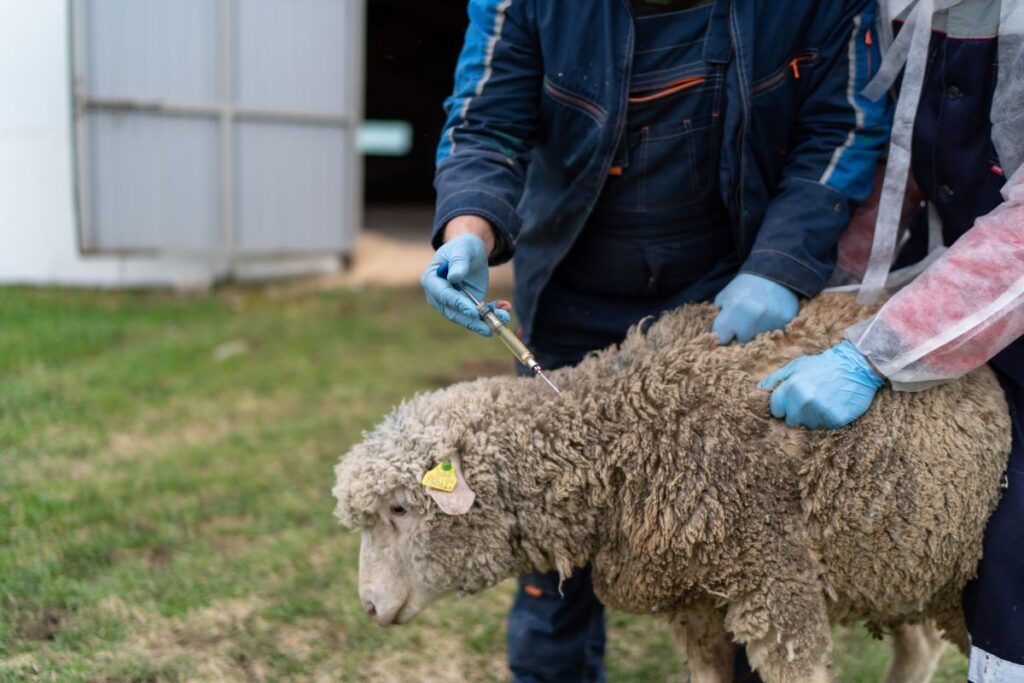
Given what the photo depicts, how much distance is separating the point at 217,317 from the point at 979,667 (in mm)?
6267

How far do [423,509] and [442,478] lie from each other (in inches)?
4.0

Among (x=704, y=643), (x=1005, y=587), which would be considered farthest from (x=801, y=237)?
(x=704, y=643)

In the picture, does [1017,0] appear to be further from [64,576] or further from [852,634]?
[64,576]

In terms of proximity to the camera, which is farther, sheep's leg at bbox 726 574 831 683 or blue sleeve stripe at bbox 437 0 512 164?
blue sleeve stripe at bbox 437 0 512 164

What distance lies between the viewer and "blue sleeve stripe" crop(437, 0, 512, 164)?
2.20 meters

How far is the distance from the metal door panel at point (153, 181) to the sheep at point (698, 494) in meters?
6.13

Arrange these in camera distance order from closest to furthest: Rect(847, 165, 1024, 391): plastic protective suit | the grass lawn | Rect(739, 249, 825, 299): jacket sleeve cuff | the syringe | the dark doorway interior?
1. Rect(847, 165, 1024, 391): plastic protective suit
2. the syringe
3. Rect(739, 249, 825, 299): jacket sleeve cuff
4. the grass lawn
5. the dark doorway interior

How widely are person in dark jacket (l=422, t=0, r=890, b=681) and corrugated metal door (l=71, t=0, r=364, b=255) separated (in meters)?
5.86

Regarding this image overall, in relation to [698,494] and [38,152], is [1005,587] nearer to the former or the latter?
[698,494]

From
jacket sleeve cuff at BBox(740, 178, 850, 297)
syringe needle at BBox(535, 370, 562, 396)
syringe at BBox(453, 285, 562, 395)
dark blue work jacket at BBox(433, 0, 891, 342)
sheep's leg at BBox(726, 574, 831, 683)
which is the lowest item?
sheep's leg at BBox(726, 574, 831, 683)

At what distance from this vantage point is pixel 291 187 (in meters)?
8.52

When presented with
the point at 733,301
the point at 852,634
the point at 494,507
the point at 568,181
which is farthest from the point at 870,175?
the point at 852,634

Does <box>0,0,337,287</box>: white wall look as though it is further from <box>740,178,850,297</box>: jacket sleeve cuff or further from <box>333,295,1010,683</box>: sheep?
<box>740,178,850,297</box>: jacket sleeve cuff

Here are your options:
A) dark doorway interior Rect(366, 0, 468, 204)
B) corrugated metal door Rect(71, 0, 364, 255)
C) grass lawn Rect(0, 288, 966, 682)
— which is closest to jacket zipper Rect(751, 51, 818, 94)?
grass lawn Rect(0, 288, 966, 682)
